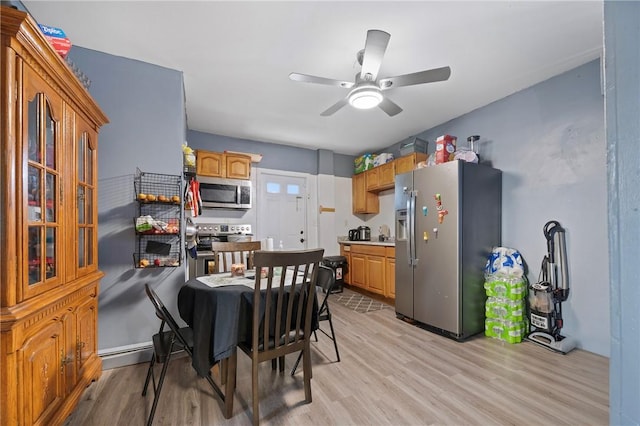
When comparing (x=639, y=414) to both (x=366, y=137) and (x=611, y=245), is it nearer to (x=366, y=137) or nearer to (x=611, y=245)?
(x=611, y=245)

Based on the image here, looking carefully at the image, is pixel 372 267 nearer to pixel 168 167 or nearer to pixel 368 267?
pixel 368 267

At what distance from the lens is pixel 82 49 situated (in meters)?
2.19

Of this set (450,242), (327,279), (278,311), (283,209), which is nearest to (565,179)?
(450,242)

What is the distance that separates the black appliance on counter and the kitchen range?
189cm

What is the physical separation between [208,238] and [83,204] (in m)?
2.19

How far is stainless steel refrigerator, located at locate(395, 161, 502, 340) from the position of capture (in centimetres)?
273

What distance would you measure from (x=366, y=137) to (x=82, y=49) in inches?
138

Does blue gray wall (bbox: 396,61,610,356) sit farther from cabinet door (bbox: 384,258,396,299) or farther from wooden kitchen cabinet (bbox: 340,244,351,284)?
wooden kitchen cabinet (bbox: 340,244,351,284)

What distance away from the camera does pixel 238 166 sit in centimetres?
405

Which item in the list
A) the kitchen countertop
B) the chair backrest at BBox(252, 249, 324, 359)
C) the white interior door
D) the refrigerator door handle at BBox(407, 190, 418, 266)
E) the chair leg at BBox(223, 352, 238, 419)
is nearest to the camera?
the chair backrest at BBox(252, 249, 324, 359)

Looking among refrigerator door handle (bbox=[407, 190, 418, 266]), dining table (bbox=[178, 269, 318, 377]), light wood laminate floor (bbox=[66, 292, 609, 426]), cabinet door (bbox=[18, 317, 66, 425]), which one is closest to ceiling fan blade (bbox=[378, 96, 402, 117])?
refrigerator door handle (bbox=[407, 190, 418, 266])

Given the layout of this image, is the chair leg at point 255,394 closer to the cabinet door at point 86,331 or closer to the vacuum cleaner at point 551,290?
the cabinet door at point 86,331

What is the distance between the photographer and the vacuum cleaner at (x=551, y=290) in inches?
99.7

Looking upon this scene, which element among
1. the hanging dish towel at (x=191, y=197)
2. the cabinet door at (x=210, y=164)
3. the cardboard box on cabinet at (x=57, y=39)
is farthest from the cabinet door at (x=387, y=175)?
the cardboard box on cabinet at (x=57, y=39)
